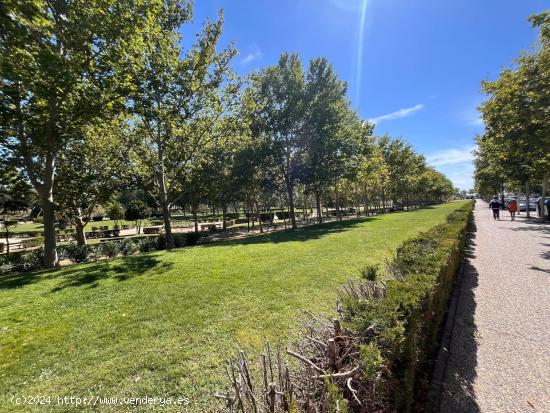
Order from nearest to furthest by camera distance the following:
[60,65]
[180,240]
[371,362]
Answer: [371,362]
[60,65]
[180,240]

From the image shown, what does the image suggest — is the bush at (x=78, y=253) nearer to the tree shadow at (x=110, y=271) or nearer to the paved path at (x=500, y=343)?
the tree shadow at (x=110, y=271)

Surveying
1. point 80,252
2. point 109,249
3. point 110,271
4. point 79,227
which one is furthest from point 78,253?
point 110,271

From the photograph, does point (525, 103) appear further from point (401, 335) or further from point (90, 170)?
point (90, 170)

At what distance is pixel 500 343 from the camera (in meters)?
4.52

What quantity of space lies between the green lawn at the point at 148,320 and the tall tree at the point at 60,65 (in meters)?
5.00

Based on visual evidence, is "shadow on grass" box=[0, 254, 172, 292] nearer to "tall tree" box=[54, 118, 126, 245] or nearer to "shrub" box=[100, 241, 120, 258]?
"shrub" box=[100, 241, 120, 258]

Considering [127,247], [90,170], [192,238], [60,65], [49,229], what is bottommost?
[192,238]

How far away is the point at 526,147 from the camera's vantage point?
1326 cm

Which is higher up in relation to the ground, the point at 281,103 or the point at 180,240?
the point at 281,103

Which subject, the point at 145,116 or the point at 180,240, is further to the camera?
the point at 180,240

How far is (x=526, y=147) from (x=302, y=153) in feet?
48.7

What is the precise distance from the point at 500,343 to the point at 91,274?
33.7 feet

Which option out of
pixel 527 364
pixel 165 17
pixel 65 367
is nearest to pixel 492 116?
pixel 527 364

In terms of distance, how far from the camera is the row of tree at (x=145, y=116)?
6938 mm
